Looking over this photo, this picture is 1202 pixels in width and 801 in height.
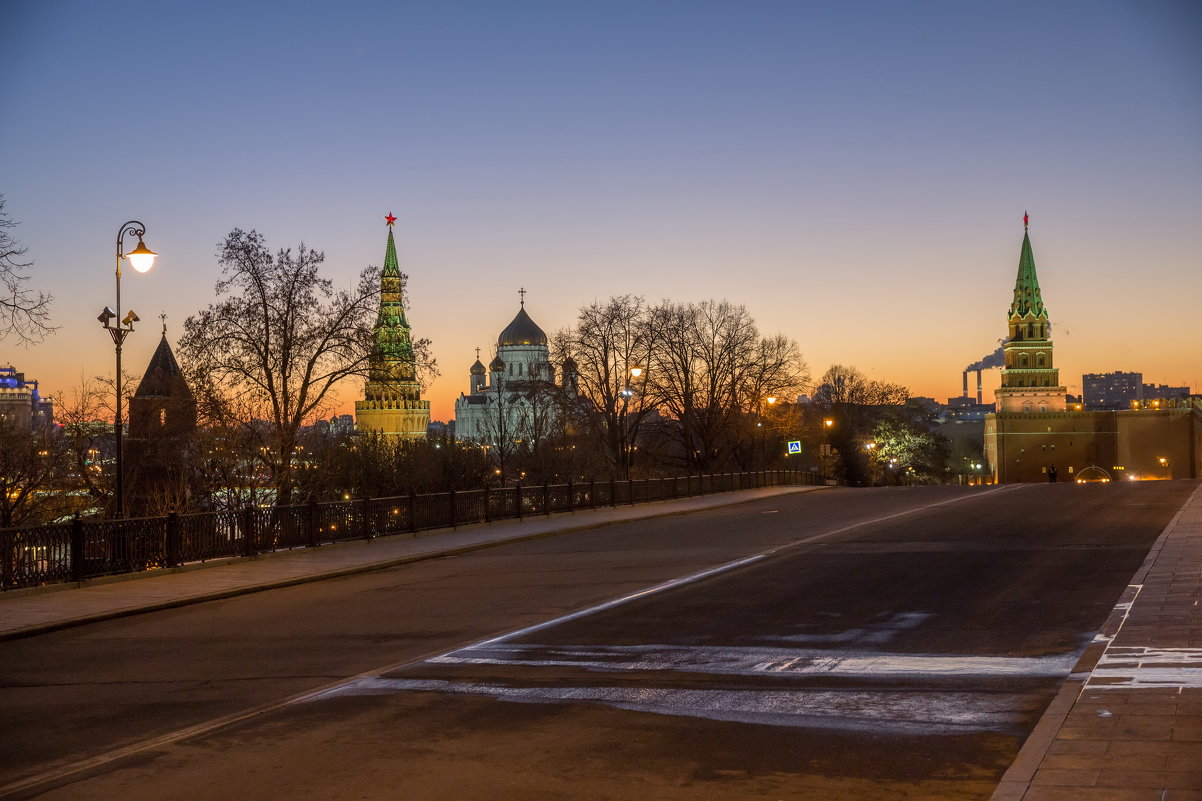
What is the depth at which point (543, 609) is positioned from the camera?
53.6 ft

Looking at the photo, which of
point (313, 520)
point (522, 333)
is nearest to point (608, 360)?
point (313, 520)

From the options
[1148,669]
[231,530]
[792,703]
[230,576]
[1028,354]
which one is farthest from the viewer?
[1028,354]

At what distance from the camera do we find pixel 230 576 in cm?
2122

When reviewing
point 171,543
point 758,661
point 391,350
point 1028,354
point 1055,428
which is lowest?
point 758,661

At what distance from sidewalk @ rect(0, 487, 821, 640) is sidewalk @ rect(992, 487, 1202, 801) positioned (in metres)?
12.6

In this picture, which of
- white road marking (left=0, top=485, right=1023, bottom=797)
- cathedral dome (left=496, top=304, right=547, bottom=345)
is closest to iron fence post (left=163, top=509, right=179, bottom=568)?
white road marking (left=0, top=485, right=1023, bottom=797)

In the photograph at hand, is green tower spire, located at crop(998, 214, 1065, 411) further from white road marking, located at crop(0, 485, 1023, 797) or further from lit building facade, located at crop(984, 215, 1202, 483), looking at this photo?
white road marking, located at crop(0, 485, 1023, 797)

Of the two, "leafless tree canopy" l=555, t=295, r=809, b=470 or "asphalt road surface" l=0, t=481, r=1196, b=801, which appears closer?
"asphalt road surface" l=0, t=481, r=1196, b=801

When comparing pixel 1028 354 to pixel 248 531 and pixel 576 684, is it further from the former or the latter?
pixel 576 684

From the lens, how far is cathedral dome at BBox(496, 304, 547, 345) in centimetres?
19650

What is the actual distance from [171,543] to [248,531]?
7.84 feet

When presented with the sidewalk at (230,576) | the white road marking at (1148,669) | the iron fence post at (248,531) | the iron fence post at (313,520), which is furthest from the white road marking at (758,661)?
the iron fence post at (313,520)

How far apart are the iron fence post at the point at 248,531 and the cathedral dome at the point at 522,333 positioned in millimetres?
171831

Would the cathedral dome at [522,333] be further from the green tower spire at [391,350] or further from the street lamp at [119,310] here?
the street lamp at [119,310]
